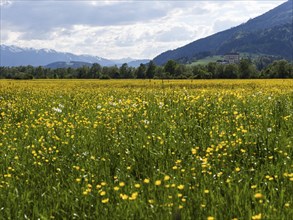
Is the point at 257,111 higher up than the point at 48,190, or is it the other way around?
the point at 257,111

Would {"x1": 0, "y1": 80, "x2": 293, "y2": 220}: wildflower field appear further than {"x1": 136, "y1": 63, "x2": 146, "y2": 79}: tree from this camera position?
No

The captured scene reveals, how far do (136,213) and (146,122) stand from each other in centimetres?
418

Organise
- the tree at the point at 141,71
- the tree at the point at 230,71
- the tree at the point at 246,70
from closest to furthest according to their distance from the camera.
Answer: the tree at the point at 246,70 < the tree at the point at 230,71 < the tree at the point at 141,71

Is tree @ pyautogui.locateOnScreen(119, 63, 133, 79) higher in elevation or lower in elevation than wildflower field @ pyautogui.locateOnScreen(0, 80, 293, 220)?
higher

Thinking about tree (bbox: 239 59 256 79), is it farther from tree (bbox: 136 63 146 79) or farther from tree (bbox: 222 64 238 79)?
tree (bbox: 136 63 146 79)

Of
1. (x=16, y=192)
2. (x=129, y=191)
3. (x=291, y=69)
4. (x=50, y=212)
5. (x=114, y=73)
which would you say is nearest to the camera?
(x=50, y=212)

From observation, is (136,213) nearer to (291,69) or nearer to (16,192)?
(16,192)

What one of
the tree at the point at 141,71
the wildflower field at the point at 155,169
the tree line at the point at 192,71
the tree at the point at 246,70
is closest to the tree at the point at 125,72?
the tree line at the point at 192,71

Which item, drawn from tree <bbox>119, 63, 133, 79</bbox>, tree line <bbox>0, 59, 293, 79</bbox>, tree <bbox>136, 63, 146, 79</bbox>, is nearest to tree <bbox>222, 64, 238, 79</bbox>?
tree line <bbox>0, 59, 293, 79</bbox>

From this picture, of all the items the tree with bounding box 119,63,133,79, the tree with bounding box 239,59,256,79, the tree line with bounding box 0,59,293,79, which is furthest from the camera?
the tree with bounding box 119,63,133,79

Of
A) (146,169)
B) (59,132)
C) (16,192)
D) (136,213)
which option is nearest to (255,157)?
(146,169)

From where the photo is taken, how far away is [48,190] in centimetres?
459

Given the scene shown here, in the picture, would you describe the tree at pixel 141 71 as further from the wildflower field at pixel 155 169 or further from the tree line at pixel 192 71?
the wildflower field at pixel 155 169

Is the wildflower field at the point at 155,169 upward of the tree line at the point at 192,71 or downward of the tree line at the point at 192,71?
downward
